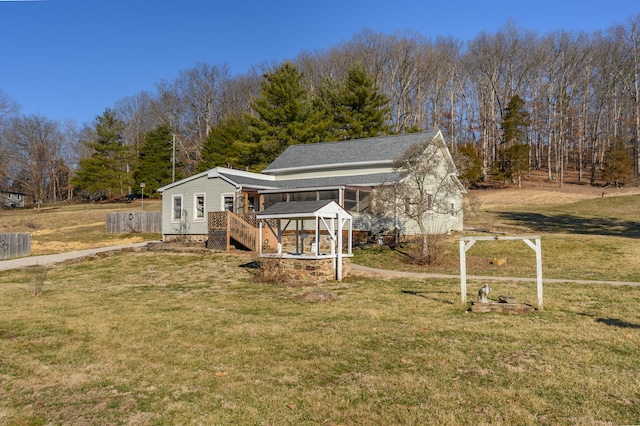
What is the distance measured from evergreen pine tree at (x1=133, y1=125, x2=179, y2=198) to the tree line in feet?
0.45

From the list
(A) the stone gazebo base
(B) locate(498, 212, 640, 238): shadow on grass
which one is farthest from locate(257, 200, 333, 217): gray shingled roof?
(B) locate(498, 212, 640, 238): shadow on grass

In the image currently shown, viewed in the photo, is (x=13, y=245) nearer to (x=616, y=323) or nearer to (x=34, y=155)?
(x=616, y=323)

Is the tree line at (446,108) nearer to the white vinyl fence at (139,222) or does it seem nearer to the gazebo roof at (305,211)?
the white vinyl fence at (139,222)

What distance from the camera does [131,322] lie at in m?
9.29

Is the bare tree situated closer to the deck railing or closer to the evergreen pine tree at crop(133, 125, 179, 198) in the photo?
the evergreen pine tree at crop(133, 125, 179, 198)

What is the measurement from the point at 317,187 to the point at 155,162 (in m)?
37.6

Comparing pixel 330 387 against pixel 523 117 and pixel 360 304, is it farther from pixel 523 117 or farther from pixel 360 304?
pixel 523 117

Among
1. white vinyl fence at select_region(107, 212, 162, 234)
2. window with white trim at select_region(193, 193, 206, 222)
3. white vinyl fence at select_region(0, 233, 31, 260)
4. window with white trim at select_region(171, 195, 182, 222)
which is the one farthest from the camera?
white vinyl fence at select_region(107, 212, 162, 234)

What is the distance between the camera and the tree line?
4522cm

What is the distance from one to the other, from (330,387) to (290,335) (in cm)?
259

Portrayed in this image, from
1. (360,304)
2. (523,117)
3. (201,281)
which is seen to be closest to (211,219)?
(201,281)

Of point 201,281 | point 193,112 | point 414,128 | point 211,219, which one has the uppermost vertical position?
point 193,112

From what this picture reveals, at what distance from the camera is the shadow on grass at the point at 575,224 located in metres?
25.3

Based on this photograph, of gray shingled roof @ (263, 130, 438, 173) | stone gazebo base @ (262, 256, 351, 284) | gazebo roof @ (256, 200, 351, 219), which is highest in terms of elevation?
gray shingled roof @ (263, 130, 438, 173)
